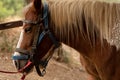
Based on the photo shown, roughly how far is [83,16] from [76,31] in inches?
6.7

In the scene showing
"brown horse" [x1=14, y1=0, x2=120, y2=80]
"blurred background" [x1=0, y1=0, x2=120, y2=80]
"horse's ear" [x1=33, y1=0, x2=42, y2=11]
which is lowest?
"blurred background" [x1=0, y1=0, x2=120, y2=80]

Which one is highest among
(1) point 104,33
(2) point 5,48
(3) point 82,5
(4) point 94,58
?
(3) point 82,5

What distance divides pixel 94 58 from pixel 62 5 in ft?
2.17

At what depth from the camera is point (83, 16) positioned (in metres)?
3.54

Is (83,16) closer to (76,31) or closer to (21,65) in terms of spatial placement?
(76,31)

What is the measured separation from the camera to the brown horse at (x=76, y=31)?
3475mm

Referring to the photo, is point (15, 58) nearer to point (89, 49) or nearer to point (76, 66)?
point (89, 49)

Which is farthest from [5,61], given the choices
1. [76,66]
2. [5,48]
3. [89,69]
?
[89,69]

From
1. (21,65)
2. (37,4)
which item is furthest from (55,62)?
(37,4)

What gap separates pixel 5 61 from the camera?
6809 millimetres

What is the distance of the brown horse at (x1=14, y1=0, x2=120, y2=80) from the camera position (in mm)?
3475

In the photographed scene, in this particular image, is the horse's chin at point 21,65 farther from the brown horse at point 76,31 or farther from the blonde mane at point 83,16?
the blonde mane at point 83,16

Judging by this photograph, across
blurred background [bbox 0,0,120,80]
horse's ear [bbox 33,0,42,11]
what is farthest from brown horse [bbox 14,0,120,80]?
blurred background [bbox 0,0,120,80]

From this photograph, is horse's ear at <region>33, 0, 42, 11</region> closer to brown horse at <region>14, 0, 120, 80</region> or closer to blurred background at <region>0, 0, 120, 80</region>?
brown horse at <region>14, 0, 120, 80</region>
